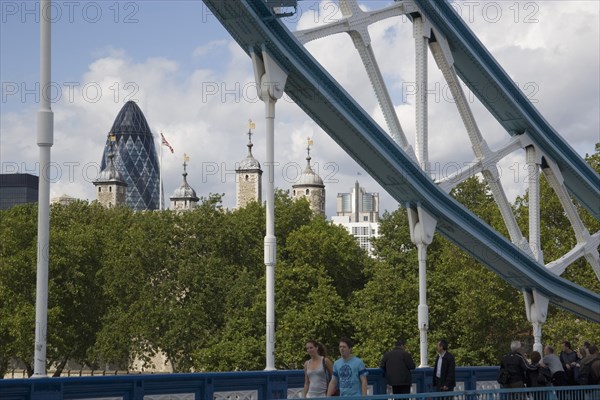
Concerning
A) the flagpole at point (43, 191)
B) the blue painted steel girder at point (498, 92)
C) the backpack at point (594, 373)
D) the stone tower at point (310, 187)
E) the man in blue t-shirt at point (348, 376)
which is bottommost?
the backpack at point (594, 373)

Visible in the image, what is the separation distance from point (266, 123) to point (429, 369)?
499 centimetres

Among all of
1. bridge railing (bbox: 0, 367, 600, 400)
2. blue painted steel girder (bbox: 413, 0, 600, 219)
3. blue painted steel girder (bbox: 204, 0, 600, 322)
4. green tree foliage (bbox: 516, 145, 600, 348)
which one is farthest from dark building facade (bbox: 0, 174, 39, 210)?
bridge railing (bbox: 0, 367, 600, 400)

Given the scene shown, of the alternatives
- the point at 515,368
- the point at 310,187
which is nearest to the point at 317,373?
the point at 515,368

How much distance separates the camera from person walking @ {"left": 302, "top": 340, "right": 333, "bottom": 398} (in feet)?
38.3

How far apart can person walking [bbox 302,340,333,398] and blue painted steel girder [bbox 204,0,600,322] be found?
587 centimetres

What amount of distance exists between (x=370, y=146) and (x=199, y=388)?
651cm

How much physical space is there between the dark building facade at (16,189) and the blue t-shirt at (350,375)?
12078 cm

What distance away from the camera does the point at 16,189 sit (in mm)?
131375

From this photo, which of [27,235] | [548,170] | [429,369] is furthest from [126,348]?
[429,369]

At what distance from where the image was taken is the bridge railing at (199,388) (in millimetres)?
11121

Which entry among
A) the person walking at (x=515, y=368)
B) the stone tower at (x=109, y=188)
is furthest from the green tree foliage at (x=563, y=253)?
the stone tower at (x=109, y=188)

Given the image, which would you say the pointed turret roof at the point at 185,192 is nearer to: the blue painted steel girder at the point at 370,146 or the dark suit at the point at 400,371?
the blue painted steel girder at the point at 370,146

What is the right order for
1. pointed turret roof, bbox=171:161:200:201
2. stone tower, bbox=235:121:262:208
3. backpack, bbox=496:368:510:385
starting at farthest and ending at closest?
pointed turret roof, bbox=171:161:200:201 < stone tower, bbox=235:121:262:208 < backpack, bbox=496:368:510:385

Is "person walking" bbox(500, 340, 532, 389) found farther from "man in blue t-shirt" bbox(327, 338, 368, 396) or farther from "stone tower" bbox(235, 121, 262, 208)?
"stone tower" bbox(235, 121, 262, 208)
